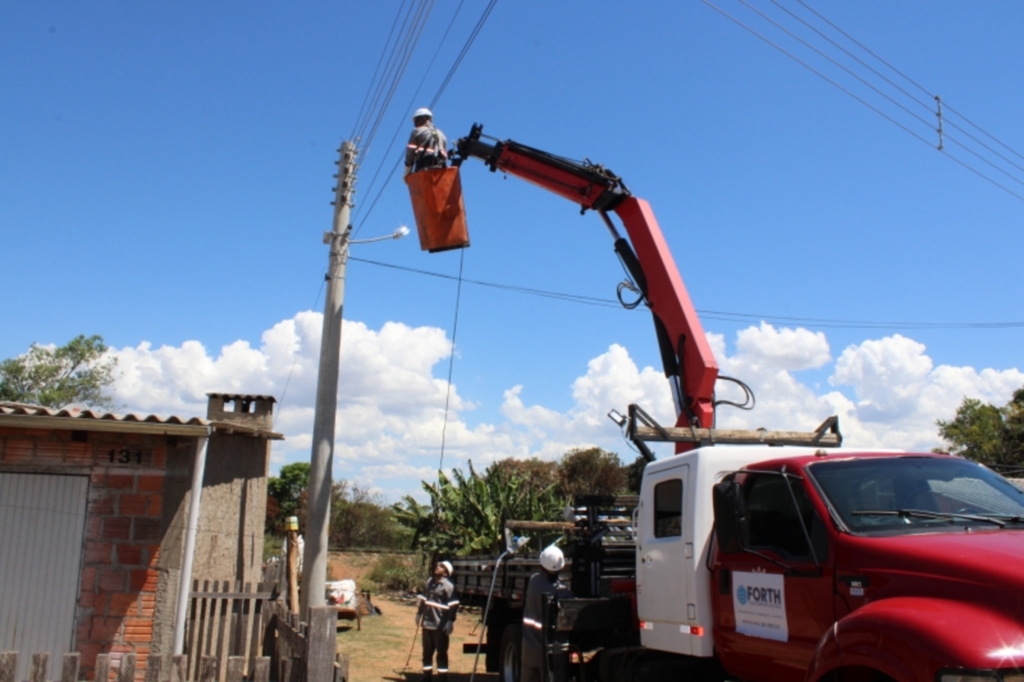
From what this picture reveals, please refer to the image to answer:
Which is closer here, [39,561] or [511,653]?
[39,561]

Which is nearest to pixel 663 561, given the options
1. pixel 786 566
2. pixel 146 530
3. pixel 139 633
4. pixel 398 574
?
pixel 786 566

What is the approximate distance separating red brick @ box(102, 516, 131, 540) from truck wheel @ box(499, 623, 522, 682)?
410cm

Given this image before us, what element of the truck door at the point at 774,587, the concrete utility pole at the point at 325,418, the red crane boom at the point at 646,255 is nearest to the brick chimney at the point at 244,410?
the concrete utility pole at the point at 325,418

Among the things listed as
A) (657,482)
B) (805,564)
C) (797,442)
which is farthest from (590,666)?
(805,564)

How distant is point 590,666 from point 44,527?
5593mm

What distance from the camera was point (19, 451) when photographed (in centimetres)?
880

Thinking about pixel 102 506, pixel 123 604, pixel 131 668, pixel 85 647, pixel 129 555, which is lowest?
pixel 85 647

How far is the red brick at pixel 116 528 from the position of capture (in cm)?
882

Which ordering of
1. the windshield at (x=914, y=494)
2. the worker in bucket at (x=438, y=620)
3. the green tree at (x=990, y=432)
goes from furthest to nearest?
the green tree at (x=990, y=432), the worker in bucket at (x=438, y=620), the windshield at (x=914, y=494)

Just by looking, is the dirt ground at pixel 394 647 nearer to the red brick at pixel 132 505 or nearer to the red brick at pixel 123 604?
the red brick at pixel 123 604

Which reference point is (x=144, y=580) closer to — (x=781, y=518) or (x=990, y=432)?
(x=781, y=518)

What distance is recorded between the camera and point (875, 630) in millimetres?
4172

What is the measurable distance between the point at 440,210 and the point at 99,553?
5058 millimetres

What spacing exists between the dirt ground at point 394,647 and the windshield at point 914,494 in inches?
309
